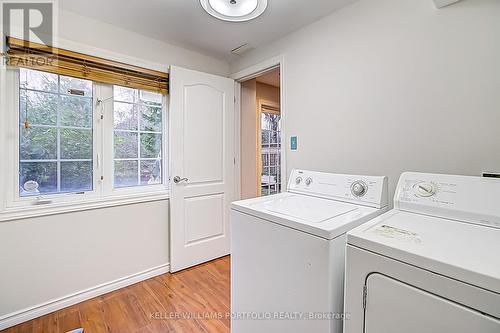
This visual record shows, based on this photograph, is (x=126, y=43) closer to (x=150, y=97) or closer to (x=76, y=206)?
(x=150, y=97)

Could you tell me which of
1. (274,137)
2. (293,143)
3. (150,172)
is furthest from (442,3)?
(274,137)

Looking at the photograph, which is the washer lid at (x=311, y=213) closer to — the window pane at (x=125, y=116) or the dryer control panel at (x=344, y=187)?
the dryer control panel at (x=344, y=187)

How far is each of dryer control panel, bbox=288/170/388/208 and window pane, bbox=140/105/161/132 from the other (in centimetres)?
150

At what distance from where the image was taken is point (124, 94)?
214cm

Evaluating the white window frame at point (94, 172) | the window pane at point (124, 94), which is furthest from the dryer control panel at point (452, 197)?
the window pane at point (124, 94)

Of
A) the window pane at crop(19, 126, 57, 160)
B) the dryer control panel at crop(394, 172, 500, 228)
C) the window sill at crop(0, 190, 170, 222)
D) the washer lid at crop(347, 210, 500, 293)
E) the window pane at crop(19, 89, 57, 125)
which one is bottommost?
the window sill at crop(0, 190, 170, 222)

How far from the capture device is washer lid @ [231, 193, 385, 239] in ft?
3.28

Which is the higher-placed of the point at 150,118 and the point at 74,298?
the point at 150,118

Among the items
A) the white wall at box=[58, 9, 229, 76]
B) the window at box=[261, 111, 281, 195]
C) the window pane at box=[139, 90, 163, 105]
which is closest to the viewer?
the white wall at box=[58, 9, 229, 76]

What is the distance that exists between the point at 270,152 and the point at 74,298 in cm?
338

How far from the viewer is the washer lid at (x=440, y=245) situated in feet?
2.05

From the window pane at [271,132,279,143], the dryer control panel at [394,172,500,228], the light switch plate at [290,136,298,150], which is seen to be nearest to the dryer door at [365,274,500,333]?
the dryer control panel at [394,172,500,228]

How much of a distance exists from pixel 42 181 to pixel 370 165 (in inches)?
96.9

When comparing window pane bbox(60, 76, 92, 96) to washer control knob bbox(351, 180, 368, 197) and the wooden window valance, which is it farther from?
washer control knob bbox(351, 180, 368, 197)
